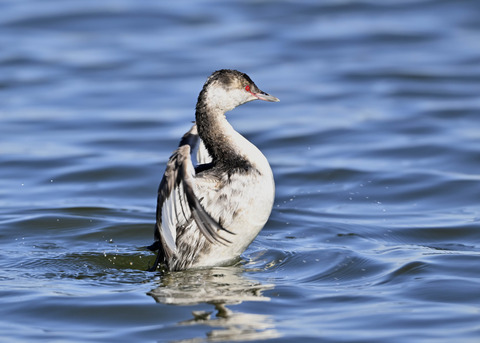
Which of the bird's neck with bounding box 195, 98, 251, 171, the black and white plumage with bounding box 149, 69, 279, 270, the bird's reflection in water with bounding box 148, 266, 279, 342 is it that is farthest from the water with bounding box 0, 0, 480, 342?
the bird's neck with bounding box 195, 98, 251, 171

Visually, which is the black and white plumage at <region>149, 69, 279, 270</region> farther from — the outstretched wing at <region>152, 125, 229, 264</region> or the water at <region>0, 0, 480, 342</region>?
the water at <region>0, 0, 480, 342</region>

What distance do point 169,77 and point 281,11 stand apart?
4.29 metres

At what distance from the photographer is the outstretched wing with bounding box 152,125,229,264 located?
6086mm

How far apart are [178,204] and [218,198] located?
0.33 m

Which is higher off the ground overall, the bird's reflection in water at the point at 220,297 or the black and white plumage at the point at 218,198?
the black and white plumage at the point at 218,198

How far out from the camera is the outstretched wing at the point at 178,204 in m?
6.09

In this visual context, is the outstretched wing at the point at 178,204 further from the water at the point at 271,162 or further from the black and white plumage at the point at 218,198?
the water at the point at 271,162

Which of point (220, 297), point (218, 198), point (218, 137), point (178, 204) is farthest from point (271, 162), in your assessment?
point (220, 297)

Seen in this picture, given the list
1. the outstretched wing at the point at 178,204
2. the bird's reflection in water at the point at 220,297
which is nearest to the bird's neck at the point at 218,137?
the outstretched wing at the point at 178,204

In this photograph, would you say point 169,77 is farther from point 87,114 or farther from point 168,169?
point 168,169

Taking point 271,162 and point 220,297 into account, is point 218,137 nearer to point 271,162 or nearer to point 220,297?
point 220,297

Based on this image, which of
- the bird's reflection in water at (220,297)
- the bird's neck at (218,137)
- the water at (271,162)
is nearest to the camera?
the bird's reflection in water at (220,297)

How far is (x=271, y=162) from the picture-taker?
10391 mm

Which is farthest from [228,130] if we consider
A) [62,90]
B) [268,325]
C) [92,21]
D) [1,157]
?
[92,21]
